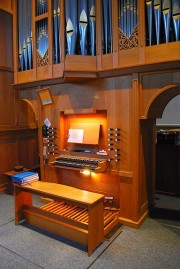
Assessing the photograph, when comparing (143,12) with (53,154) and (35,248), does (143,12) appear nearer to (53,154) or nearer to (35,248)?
(53,154)

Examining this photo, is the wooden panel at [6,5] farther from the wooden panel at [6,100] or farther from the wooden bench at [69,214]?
the wooden bench at [69,214]

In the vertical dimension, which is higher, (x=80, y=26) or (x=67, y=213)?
(x=80, y=26)

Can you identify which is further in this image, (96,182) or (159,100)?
(96,182)

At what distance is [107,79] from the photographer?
139 inches

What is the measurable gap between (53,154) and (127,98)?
1.73m

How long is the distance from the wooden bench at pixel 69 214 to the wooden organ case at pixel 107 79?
1.64 feet

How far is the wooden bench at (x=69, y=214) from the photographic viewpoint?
282 cm

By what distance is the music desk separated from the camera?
282cm

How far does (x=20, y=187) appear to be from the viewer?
3543mm

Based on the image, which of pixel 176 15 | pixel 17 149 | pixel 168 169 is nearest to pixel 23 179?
pixel 17 149

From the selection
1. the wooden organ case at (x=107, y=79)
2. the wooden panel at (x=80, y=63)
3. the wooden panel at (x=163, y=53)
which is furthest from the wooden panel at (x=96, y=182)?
the wooden panel at (x=163, y=53)

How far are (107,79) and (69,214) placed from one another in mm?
2085

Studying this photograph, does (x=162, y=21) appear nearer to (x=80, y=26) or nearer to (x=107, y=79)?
(x=107, y=79)

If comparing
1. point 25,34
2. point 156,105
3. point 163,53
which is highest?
point 25,34
